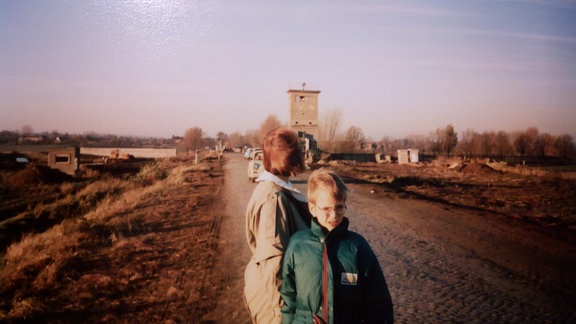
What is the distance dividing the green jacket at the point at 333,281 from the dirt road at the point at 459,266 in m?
2.38

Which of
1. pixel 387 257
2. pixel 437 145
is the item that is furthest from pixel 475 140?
pixel 387 257

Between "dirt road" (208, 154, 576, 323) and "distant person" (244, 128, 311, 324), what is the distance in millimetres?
2199

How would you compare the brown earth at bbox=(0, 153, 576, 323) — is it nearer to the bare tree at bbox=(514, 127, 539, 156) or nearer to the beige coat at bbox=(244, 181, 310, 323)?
the beige coat at bbox=(244, 181, 310, 323)

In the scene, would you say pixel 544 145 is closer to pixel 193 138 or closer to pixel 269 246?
pixel 269 246

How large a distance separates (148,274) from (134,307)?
3.71ft

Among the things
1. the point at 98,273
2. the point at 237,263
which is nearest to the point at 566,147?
the point at 237,263

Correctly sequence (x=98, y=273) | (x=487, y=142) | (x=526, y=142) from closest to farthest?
(x=98, y=273), (x=526, y=142), (x=487, y=142)

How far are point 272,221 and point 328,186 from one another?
0.38m

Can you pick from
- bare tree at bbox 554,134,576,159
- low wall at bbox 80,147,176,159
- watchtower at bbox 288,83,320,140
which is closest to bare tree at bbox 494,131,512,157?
bare tree at bbox 554,134,576,159

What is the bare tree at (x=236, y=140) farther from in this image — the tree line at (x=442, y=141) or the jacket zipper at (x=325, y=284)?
the jacket zipper at (x=325, y=284)

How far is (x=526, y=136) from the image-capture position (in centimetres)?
3250

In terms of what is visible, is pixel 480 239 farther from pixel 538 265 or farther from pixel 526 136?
pixel 526 136

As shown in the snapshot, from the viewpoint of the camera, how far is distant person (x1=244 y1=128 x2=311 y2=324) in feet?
6.78

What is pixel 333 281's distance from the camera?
1926 millimetres
